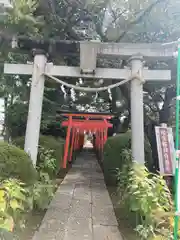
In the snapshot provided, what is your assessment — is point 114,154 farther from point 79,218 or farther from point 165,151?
point 79,218

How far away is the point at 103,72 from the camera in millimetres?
5379

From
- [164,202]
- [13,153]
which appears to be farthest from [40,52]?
[164,202]

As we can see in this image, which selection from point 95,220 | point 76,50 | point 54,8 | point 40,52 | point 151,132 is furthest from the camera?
point 151,132

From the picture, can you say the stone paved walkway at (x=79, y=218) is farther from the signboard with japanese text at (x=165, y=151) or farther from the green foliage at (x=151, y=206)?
the signboard with japanese text at (x=165, y=151)

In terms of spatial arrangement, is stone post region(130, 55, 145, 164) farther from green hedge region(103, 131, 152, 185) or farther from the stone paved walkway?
green hedge region(103, 131, 152, 185)

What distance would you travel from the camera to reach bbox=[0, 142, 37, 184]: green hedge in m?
3.54

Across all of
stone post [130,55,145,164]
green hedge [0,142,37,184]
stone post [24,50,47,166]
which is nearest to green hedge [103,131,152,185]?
stone post [130,55,145,164]

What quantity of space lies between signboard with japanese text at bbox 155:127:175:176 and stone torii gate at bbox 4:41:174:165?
672mm

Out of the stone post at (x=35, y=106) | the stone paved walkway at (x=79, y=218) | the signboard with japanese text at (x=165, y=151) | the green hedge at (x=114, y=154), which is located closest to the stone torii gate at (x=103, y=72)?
the stone post at (x=35, y=106)

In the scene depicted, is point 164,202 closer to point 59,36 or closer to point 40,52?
point 40,52

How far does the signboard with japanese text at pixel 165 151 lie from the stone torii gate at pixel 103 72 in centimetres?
67

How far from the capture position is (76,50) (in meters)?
5.77

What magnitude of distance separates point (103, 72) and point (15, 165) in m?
2.73

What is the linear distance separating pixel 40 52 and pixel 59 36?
2248mm
